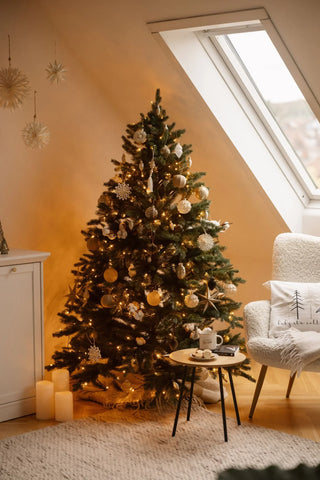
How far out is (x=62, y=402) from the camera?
3.33 meters

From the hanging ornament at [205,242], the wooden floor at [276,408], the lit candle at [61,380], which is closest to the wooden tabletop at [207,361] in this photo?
the wooden floor at [276,408]

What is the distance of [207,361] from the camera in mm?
3033

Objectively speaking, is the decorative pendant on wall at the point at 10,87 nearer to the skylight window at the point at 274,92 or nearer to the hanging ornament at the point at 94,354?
the skylight window at the point at 274,92

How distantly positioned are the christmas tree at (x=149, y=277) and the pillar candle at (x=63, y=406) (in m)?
0.17

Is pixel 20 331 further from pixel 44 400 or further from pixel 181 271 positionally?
pixel 181 271

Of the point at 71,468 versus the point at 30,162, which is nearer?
the point at 71,468

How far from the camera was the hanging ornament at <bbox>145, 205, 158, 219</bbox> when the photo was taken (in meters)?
3.42

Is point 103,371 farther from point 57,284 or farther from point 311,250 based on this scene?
point 311,250

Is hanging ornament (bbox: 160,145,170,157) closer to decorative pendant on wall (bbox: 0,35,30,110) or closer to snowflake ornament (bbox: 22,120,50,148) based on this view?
snowflake ornament (bbox: 22,120,50,148)

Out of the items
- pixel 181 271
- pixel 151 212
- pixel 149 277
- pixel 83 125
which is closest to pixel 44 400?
pixel 149 277

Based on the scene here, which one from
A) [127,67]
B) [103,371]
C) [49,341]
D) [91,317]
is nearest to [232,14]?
[127,67]

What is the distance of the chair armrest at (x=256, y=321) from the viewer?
345cm

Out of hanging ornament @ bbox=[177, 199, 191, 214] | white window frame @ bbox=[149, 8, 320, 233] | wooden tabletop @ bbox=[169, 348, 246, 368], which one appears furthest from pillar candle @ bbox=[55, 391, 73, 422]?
white window frame @ bbox=[149, 8, 320, 233]

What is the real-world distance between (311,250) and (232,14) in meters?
1.43
